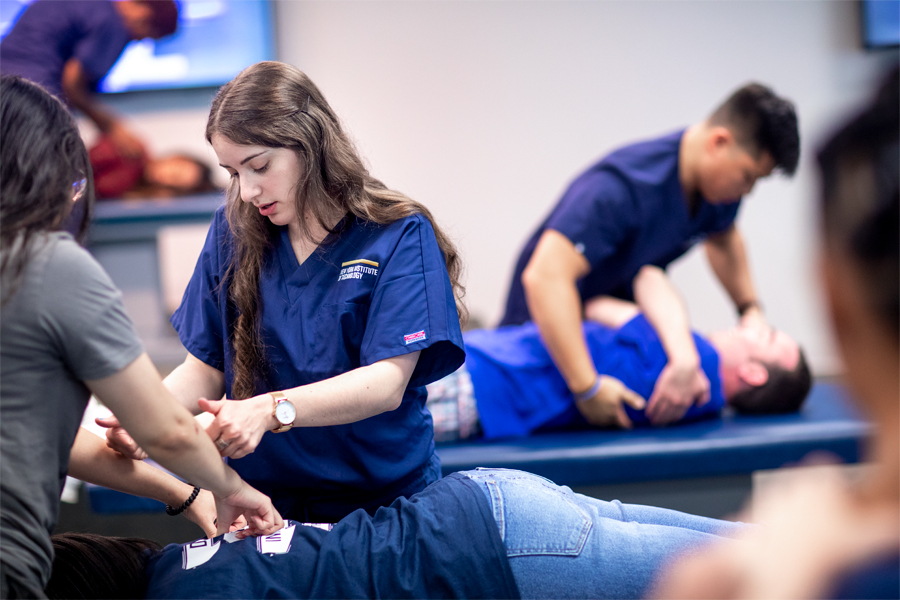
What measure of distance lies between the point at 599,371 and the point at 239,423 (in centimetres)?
136

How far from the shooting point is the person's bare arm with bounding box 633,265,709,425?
2006mm

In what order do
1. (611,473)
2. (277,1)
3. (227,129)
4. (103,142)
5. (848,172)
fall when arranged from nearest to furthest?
(848,172) → (227,129) → (611,473) → (103,142) → (277,1)

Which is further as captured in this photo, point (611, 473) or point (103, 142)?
point (103, 142)

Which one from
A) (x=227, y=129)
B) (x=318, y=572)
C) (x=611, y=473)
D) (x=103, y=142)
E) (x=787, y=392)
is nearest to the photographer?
(x=318, y=572)

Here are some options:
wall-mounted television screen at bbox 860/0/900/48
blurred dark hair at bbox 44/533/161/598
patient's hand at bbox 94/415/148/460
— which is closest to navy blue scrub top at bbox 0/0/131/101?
patient's hand at bbox 94/415/148/460

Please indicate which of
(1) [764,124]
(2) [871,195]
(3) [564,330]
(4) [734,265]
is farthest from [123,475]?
(4) [734,265]

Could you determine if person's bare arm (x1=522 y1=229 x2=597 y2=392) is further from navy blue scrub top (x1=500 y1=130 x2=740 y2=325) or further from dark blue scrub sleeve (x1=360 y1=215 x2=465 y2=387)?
dark blue scrub sleeve (x1=360 y1=215 x2=465 y2=387)

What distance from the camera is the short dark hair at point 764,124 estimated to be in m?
2.07

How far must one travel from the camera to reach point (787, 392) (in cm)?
210

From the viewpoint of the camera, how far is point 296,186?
3.97 feet

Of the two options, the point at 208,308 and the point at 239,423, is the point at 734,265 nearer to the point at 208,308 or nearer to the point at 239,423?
the point at 208,308

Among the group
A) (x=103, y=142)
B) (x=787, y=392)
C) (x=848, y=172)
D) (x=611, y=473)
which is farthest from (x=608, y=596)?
(x=103, y=142)

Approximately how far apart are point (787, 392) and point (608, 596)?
4.40ft

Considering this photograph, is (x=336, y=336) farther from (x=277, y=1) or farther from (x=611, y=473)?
(x=277, y=1)
